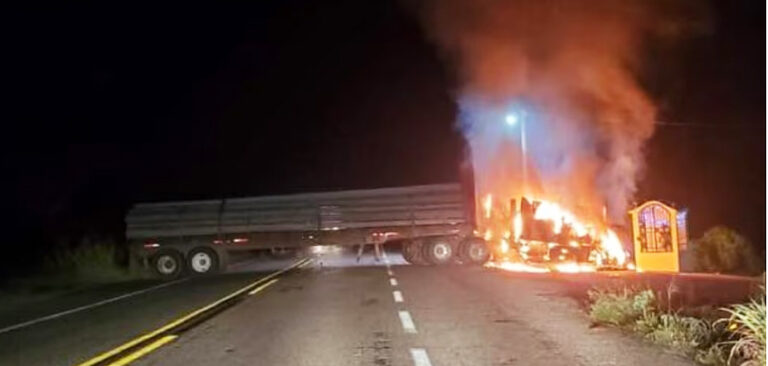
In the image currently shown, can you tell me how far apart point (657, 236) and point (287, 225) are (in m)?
12.6

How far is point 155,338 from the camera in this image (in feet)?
39.0

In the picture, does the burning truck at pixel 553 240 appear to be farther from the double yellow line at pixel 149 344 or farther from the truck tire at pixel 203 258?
the double yellow line at pixel 149 344

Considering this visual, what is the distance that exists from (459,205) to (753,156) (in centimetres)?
2732

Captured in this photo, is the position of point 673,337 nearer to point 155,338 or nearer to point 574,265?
point 155,338

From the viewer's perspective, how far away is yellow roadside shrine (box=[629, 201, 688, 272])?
84.8ft

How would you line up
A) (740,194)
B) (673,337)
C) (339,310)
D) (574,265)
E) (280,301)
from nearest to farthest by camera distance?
(673,337) < (339,310) < (280,301) < (574,265) < (740,194)

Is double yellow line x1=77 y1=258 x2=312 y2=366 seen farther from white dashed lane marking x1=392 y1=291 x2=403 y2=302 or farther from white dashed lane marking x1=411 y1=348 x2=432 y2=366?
white dashed lane marking x1=392 y1=291 x2=403 y2=302

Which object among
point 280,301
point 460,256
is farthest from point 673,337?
point 460,256

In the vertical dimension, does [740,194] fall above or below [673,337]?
above

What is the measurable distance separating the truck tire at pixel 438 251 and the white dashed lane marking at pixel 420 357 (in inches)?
824

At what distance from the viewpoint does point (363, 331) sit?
12.1 m

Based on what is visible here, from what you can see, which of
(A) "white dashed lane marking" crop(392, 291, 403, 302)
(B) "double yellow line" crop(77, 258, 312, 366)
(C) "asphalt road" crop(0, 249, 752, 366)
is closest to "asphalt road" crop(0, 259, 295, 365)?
(C) "asphalt road" crop(0, 249, 752, 366)

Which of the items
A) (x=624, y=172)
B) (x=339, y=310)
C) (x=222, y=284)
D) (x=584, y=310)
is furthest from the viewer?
(x=624, y=172)

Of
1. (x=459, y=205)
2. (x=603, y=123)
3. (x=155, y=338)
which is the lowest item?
(x=155, y=338)
